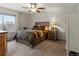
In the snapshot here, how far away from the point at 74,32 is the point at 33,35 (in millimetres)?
703

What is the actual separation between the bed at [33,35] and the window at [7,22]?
0.52ft

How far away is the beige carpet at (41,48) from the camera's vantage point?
Result: 5.13 feet

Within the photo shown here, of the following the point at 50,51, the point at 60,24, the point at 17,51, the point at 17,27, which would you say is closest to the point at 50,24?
the point at 60,24

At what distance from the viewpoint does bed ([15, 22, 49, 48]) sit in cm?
168

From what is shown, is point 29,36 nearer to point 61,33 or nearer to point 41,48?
point 41,48

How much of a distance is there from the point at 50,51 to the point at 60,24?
1.53 ft

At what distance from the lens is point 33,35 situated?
1.80 m

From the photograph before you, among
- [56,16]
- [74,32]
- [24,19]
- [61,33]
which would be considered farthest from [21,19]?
[74,32]

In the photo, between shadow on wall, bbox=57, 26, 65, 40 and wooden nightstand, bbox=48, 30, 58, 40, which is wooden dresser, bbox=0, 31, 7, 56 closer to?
wooden nightstand, bbox=48, 30, 58, 40

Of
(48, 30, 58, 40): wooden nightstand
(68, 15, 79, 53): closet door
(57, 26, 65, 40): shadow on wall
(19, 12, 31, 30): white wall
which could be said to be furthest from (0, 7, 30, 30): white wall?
(68, 15, 79, 53): closet door

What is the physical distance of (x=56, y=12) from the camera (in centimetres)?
164

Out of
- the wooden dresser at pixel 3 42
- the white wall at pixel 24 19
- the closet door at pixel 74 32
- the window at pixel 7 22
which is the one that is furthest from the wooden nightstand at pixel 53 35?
the wooden dresser at pixel 3 42

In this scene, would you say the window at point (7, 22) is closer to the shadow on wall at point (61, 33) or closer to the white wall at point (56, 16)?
the white wall at point (56, 16)

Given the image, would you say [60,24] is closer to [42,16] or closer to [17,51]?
[42,16]
